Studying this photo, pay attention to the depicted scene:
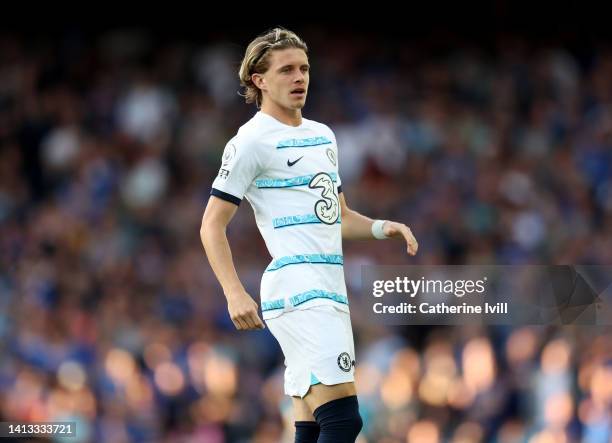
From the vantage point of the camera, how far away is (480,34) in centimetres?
1343

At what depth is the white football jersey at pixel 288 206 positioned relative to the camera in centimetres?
469

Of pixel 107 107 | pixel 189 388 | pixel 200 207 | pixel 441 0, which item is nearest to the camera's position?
pixel 189 388

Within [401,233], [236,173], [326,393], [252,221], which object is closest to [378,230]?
[401,233]

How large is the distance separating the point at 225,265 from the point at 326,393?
634 mm

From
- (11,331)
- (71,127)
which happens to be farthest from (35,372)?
(71,127)

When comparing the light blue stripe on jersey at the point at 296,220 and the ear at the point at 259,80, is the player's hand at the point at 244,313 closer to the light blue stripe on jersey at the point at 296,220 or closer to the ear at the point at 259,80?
the light blue stripe on jersey at the point at 296,220

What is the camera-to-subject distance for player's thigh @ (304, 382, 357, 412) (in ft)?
15.0

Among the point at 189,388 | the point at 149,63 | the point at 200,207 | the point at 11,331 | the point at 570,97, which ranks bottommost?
the point at 189,388

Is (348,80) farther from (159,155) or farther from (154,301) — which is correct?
(154,301)

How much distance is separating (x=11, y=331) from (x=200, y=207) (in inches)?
90.9

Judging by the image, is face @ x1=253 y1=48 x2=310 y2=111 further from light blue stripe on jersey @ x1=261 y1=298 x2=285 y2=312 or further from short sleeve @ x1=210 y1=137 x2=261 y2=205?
light blue stripe on jersey @ x1=261 y1=298 x2=285 y2=312

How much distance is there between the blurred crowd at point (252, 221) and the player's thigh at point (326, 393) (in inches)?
188

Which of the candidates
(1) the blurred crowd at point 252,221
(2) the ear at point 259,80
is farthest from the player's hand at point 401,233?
(1) the blurred crowd at point 252,221

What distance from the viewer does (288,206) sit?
4.74 metres
